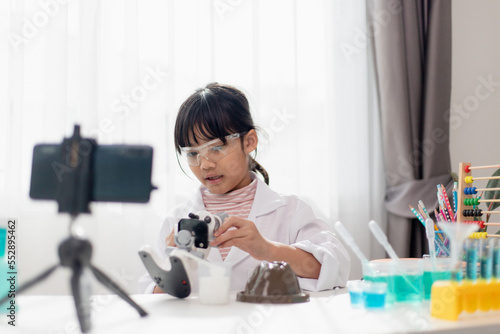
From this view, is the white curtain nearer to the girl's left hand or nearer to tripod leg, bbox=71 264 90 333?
the girl's left hand

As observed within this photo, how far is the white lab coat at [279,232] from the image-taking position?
132 centimetres

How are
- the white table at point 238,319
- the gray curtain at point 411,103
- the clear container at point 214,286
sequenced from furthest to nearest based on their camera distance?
the gray curtain at point 411,103 → the clear container at point 214,286 → the white table at point 238,319

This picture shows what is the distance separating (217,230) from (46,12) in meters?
1.43

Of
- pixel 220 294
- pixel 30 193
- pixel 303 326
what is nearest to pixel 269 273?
pixel 220 294

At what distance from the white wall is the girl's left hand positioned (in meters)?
1.76

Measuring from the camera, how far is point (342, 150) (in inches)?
97.9

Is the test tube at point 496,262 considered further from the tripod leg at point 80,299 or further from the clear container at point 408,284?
the tripod leg at point 80,299

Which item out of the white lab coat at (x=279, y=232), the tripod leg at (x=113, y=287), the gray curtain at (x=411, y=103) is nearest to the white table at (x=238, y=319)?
the tripod leg at (x=113, y=287)

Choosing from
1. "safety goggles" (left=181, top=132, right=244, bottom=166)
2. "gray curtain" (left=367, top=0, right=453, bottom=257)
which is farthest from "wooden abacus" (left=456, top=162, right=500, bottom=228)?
"safety goggles" (left=181, top=132, right=244, bottom=166)

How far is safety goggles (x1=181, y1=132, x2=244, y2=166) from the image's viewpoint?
155cm

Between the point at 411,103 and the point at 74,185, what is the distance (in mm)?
2078

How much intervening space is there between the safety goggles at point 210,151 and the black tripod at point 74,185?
0.73m

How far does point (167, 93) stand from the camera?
86.0 inches

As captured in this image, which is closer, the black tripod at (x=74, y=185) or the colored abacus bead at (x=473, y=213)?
the black tripod at (x=74, y=185)
